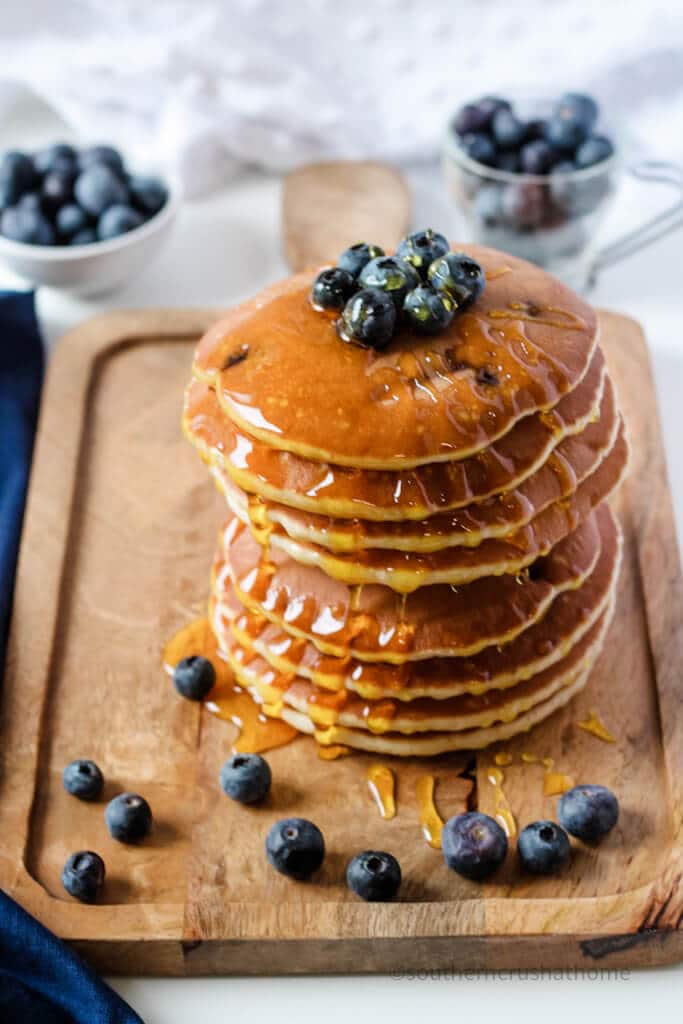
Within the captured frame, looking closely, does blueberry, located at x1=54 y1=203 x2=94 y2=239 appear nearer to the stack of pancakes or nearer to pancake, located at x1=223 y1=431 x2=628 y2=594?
the stack of pancakes

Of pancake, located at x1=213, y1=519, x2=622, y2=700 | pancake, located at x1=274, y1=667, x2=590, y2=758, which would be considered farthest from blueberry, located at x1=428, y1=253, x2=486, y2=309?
pancake, located at x1=274, y1=667, x2=590, y2=758

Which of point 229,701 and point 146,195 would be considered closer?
point 229,701

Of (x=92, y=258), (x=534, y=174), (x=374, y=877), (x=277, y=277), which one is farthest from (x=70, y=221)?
(x=374, y=877)

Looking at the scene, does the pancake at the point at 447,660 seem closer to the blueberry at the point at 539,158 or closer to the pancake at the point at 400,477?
the pancake at the point at 400,477

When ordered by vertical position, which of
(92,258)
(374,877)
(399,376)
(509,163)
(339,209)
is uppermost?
Result: (399,376)

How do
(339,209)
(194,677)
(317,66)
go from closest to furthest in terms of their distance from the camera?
(194,677) → (339,209) → (317,66)

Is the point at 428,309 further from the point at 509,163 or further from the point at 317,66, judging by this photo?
the point at 317,66

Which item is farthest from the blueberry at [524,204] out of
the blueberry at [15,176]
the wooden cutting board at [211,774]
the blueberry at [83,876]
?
the blueberry at [83,876]
